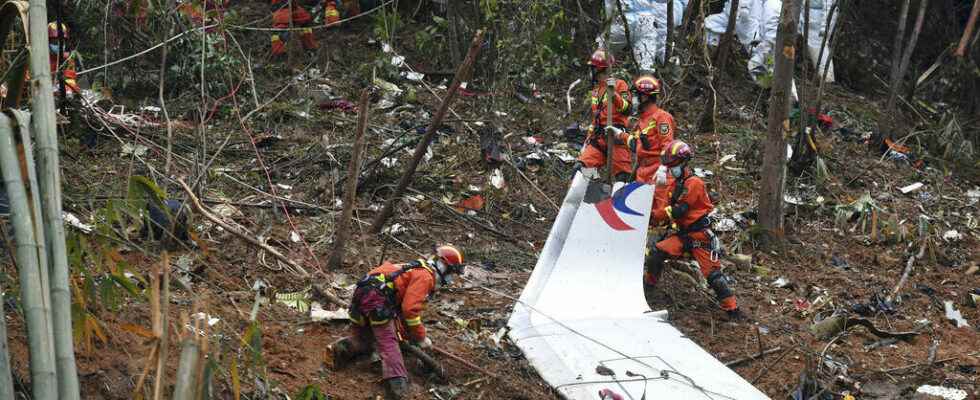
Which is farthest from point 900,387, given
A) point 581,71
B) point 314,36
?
point 314,36

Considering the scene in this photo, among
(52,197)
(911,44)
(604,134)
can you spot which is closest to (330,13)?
(604,134)

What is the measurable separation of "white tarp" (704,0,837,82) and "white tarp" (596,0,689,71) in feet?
2.19

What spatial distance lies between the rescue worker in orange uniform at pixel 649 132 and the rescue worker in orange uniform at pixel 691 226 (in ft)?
A: 2.43

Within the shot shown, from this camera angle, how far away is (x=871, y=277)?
7879 millimetres

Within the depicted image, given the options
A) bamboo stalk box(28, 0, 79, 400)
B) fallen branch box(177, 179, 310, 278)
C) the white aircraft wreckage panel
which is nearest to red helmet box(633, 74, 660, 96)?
the white aircraft wreckage panel

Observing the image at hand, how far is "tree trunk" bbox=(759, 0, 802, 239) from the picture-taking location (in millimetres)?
7535

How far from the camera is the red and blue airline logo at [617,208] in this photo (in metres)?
6.61

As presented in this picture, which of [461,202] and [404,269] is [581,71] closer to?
[461,202]

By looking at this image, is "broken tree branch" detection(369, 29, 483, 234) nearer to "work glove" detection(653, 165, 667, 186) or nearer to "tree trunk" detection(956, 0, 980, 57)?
"work glove" detection(653, 165, 667, 186)

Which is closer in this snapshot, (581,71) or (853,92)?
(581,71)

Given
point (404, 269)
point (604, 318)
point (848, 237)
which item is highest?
point (404, 269)

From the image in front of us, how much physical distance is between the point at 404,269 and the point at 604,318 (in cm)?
165

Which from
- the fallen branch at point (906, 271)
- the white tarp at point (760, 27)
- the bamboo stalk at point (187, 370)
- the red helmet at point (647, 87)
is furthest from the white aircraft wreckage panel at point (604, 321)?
the white tarp at point (760, 27)

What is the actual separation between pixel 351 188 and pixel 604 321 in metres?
1.90
